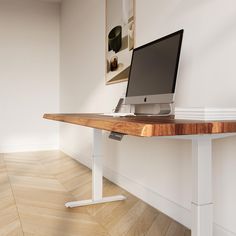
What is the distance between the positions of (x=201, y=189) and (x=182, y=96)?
0.93 meters

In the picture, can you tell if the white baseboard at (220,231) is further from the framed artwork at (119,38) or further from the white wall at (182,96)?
the framed artwork at (119,38)

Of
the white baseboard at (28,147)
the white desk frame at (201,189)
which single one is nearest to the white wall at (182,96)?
the white desk frame at (201,189)

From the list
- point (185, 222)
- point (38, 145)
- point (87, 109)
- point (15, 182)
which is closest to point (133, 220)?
point (185, 222)

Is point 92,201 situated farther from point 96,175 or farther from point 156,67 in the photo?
point 156,67

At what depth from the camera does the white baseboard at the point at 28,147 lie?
504 centimetres

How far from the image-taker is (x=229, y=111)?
121 cm

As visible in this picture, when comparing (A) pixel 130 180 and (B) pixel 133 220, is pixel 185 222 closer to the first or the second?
(B) pixel 133 220

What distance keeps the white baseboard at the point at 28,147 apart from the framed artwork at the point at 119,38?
8.71ft

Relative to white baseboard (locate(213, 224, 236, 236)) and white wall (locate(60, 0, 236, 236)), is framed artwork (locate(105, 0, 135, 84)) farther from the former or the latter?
white baseboard (locate(213, 224, 236, 236))

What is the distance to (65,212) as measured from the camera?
2121mm

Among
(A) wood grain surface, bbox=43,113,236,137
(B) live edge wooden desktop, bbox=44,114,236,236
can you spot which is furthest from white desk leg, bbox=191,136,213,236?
(A) wood grain surface, bbox=43,113,236,137

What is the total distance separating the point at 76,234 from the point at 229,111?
1.15 m

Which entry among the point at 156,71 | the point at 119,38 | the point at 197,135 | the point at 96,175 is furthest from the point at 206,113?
the point at 119,38

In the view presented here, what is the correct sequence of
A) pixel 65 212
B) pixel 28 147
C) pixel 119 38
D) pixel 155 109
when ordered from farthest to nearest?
1. pixel 28 147
2. pixel 119 38
3. pixel 155 109
4. pixel 65 212
